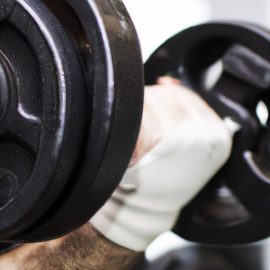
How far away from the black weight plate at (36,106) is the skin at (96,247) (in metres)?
0.11

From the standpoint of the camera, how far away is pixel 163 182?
51 cm

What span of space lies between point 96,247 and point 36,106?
0.63 feet

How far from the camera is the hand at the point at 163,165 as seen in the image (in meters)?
0.49

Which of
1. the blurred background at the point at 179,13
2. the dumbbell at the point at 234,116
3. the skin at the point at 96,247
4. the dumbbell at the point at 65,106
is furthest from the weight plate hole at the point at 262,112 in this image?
the dumbbell at the point at 65,106

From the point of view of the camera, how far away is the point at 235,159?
0.63m

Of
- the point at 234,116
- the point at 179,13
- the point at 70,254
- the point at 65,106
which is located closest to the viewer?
the point at 65,106

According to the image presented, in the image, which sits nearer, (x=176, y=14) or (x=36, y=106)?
(x=36, y=106)

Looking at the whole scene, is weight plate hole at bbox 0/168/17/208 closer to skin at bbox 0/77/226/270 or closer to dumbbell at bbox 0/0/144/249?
dumbbell at bbox 0/0/144/249

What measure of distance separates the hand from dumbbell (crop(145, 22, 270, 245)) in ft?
0.14

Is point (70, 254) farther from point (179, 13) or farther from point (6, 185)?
point (179, 13)

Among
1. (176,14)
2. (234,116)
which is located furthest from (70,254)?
(176,14)

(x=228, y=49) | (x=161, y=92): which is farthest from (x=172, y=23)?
(x=161, y=92)

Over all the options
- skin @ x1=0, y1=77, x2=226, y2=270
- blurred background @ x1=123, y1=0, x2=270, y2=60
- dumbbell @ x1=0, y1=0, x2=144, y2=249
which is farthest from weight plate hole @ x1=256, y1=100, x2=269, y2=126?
dumbbell @ x1=0, y1=0, x2=144, y2=249

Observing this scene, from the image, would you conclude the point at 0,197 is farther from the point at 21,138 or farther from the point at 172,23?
the point at 172,23
